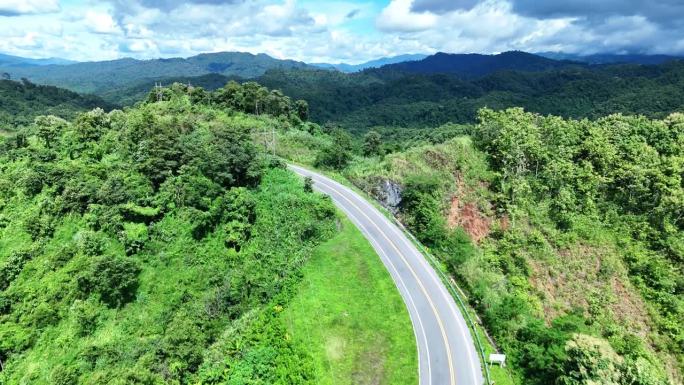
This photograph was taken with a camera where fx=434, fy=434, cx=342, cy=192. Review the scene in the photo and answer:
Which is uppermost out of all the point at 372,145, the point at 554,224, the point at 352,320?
the point at 372,145

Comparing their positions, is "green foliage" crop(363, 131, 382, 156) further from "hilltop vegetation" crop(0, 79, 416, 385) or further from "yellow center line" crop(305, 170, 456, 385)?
"hilltop vegetation" crop(0, 79, 416, 385)

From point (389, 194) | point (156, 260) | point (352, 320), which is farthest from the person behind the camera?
point (389, 194)

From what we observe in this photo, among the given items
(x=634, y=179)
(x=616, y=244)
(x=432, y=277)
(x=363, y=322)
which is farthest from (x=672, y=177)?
(x=363, y=322)

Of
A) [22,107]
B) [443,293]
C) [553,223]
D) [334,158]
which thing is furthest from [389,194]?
[22,107]

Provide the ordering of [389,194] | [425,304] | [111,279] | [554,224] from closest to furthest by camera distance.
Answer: [425,304] → [111,279] → [554,224] → [389,194]

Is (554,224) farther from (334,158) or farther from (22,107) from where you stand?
(22,107)

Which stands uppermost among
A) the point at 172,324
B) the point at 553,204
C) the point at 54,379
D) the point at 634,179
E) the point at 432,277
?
the point at 634,179

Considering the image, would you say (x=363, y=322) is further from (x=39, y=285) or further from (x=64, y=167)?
(x=64, y=167)
